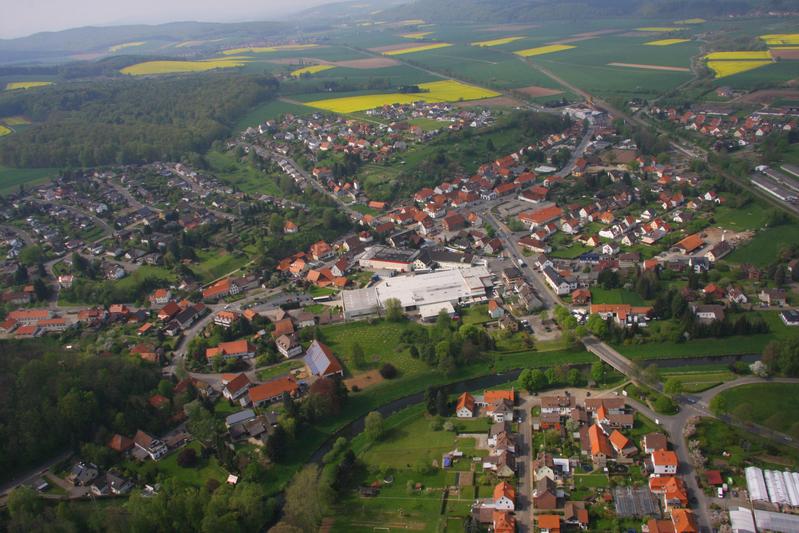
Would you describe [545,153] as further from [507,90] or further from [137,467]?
[137,467]

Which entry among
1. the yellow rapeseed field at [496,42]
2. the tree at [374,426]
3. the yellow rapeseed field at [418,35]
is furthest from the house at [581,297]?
the yellow rapeseed field at [418,35]

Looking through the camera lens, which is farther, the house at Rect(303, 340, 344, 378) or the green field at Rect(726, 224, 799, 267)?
the green field at Rect(726, 224, 799, 267)

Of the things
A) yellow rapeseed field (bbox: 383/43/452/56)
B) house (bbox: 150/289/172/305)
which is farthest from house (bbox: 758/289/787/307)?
yellow rapeseed field (bbox: 383/43/452/56)

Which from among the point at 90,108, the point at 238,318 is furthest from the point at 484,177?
the point at 90,108

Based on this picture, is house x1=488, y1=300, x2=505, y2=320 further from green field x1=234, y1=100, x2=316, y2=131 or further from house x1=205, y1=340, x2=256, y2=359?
green field x1=234, y1=100, x2=316, y2=131

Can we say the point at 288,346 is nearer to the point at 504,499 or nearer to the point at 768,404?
the point at 504,499

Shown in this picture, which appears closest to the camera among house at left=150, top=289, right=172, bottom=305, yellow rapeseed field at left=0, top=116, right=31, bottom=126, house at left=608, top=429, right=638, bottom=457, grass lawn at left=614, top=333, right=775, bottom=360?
house at left=608, top=429, right=638, bottom=457
